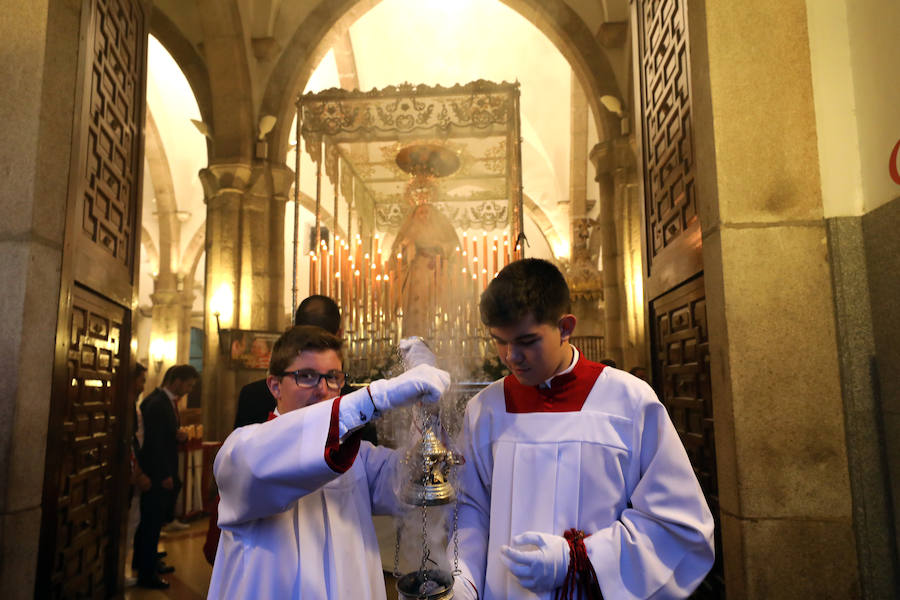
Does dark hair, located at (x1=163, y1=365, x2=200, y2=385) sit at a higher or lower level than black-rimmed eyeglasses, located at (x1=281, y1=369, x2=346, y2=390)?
higher

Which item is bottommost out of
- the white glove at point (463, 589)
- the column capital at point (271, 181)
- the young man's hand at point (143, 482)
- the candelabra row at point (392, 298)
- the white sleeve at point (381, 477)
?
the young man's hand at point (143, 482)

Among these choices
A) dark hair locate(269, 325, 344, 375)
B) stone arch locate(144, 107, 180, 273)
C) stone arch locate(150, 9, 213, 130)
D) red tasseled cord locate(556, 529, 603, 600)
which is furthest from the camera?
stone arch locate(144, 107, 180, 273)

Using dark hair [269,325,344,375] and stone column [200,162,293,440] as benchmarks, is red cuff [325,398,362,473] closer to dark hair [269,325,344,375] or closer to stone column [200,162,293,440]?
dark hair [269,325,344,375]

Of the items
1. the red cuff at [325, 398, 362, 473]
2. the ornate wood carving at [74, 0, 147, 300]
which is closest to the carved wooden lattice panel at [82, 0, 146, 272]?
the ornate wood carving at [74, 0, 147, 300]

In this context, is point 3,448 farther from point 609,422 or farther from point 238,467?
point 609,422

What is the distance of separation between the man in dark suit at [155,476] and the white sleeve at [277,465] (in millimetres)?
3782

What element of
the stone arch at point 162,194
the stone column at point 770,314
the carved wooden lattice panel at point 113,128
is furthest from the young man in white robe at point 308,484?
the stone arch at point 162,194

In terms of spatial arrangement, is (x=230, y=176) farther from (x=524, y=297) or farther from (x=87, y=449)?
(x=524, y=297)

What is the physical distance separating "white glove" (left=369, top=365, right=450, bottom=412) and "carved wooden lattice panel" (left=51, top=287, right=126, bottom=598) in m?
2.52

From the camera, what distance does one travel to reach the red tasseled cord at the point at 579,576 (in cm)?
156

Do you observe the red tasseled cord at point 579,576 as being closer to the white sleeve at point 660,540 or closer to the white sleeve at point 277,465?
the white sleeve at point 660,540

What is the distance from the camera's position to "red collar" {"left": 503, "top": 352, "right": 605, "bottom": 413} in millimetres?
1780

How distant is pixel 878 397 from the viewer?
2389 mm

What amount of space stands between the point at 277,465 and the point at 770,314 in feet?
6.73
